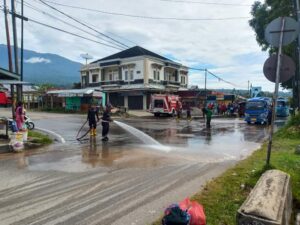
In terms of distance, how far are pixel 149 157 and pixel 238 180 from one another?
400 centimetres

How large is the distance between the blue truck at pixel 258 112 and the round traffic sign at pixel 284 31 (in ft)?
73.0

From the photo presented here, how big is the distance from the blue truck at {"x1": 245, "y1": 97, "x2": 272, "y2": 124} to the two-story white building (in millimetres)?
20078

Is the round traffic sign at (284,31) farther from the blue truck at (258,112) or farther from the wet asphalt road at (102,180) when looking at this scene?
the blue truck at (258,112)

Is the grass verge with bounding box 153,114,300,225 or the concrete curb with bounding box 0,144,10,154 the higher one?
the grass verge with bounding box 153,114,300,225

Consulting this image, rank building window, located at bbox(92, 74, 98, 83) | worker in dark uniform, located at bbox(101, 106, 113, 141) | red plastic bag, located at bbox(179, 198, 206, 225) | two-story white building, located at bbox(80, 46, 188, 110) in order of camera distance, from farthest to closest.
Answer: building window, located at bbox(92, 74, 98, 83) → two-story white building, located at bbox(80, 46, 188, 110) → worker in dark uniform, located at bbox(101, 106, 113, 141) → red plastic bag, located at bbox(179, 198, 206, 225)

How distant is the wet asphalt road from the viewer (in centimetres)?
549

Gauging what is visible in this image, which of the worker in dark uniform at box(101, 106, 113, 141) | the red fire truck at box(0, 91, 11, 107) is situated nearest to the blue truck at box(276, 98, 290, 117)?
the worker in dark uniform at box(101, 106, 113, 141)

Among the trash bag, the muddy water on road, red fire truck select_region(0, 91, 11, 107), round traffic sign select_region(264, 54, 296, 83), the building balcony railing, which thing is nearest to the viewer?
the trash bag

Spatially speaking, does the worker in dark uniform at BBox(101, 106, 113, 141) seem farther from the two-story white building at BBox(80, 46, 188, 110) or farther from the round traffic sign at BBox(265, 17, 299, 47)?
the two-story white building at BBox(80, 46, 188, 110)

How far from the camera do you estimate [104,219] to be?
524 cm

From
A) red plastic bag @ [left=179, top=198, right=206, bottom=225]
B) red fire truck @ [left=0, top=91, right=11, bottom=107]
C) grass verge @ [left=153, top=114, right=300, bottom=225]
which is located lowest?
grass verge @ [left=153, top=114, right=300, bottom=225]

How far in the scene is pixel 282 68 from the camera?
24.6 ft

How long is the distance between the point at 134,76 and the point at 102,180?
4361 centimetres

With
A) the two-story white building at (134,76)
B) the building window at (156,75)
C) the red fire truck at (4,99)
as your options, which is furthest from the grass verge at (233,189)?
the red fire truck at (4,99)
